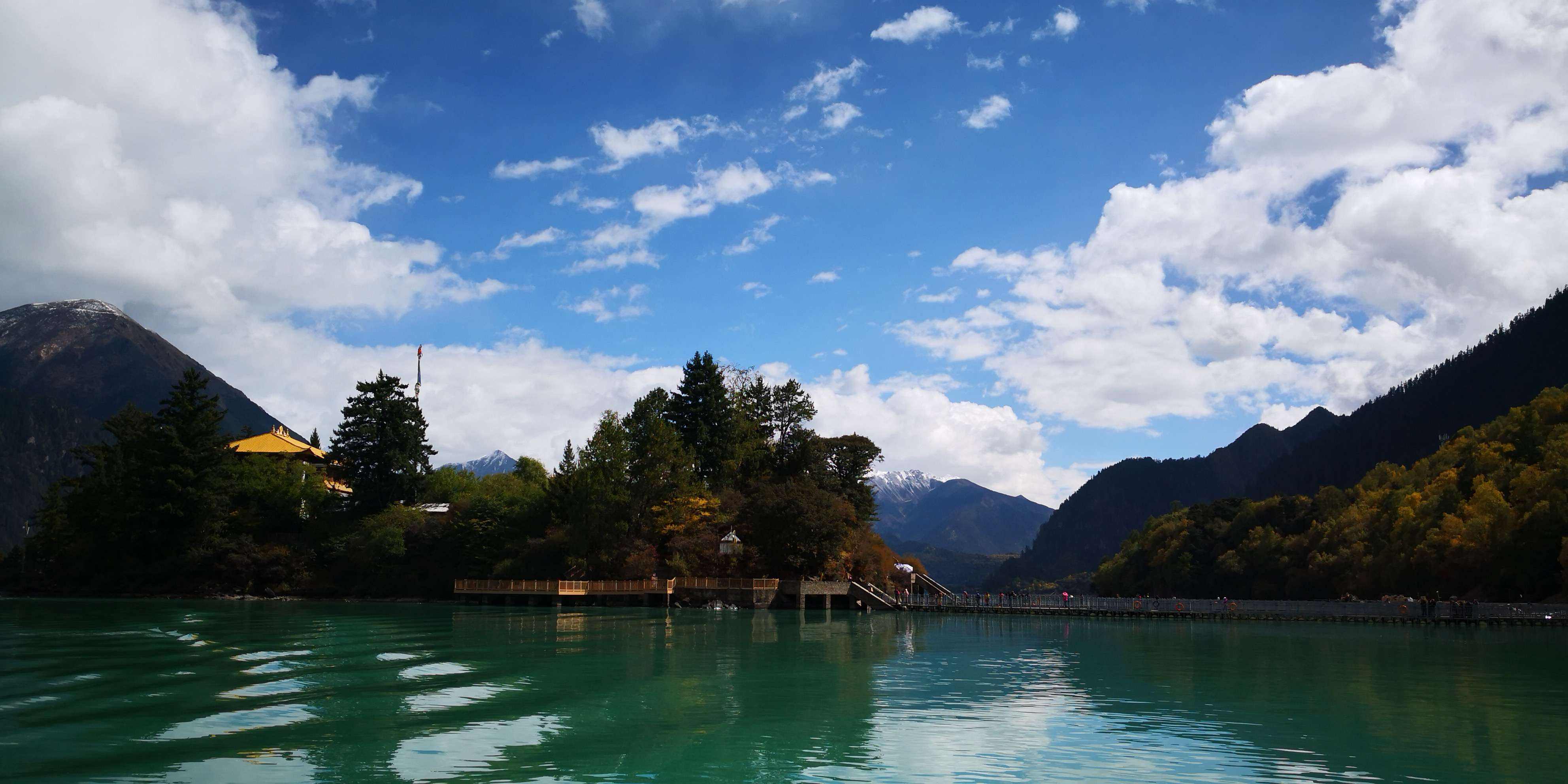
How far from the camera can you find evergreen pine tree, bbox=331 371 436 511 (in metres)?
80.1

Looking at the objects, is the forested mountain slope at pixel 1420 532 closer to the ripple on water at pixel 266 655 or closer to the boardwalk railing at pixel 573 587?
the boardwalk railing at pixel 573 587

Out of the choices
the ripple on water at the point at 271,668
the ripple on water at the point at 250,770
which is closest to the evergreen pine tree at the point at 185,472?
the ripple on water at the point at 271,668

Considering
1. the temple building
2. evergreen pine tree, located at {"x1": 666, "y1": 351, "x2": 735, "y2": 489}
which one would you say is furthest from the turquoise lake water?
the temple building

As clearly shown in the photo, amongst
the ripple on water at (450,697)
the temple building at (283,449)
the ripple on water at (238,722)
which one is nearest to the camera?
the ripple on water at (238,722)

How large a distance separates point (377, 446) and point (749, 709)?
67.4m

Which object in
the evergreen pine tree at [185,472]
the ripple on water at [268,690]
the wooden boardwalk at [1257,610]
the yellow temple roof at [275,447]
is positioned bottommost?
the wooden boardwalk at [1257,610]

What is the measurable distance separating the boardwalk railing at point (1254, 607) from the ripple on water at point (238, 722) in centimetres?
5250

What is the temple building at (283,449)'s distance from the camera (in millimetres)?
92438

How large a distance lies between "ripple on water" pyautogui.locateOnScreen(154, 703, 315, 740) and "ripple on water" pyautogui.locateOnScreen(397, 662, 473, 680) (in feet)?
17.3

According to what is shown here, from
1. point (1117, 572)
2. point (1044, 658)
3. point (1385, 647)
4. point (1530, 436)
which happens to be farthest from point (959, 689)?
point (1117, 572)

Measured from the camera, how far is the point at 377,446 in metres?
80.5

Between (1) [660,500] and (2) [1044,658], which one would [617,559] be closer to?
(1) [660,500]

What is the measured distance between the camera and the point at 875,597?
6750 centimetres

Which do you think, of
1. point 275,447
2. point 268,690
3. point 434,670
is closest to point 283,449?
point 275,447
